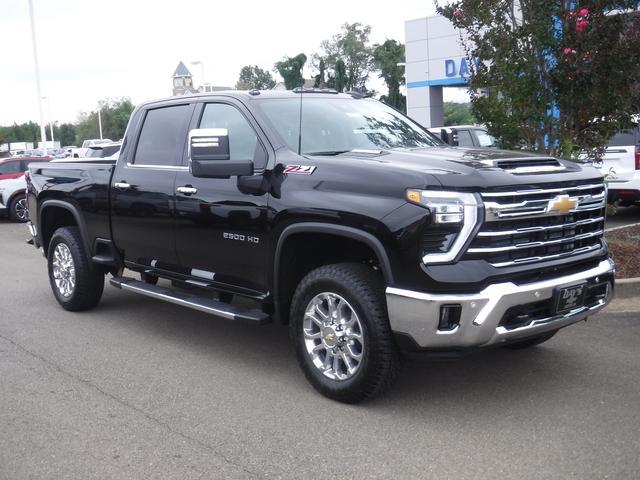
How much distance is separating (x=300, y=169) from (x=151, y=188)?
1766mm

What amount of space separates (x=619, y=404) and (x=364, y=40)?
52829mm

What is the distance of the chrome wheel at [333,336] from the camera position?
15.1ft

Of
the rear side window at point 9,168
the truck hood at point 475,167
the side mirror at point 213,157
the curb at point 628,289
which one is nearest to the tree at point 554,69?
the curb at point 628,289


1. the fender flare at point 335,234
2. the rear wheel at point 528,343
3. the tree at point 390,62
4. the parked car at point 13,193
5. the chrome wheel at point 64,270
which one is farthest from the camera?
the tree at point 390,62

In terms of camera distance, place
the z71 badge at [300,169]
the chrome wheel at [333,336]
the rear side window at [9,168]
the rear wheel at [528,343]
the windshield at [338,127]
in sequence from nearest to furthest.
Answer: the chrome wheel at [333,336] → the z71 badge at [300,169] → the windshield at [338,127] → the rear wheel at [528,343] → the rear side window at [9,168]

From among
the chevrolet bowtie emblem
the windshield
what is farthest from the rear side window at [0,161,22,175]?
the chevrolet bowtie emblem

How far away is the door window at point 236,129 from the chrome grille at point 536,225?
1.73 metres

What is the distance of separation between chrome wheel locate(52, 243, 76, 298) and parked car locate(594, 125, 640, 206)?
26.9 feet

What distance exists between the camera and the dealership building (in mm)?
29781

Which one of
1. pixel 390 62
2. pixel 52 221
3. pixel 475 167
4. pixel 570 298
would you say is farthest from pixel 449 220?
pixel 390 62

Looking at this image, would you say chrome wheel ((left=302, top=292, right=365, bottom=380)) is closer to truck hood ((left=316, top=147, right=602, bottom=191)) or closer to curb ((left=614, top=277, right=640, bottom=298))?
truck hood ((left=316, top=147, right=602, bottom=191))

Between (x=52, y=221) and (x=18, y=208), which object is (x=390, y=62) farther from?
(x=52, y=221)

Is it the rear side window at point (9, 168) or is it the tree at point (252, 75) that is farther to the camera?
the tree at point (252, 75)

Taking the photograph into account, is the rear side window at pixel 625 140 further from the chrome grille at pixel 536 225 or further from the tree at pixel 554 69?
the chrome grille at pixel 536 225
